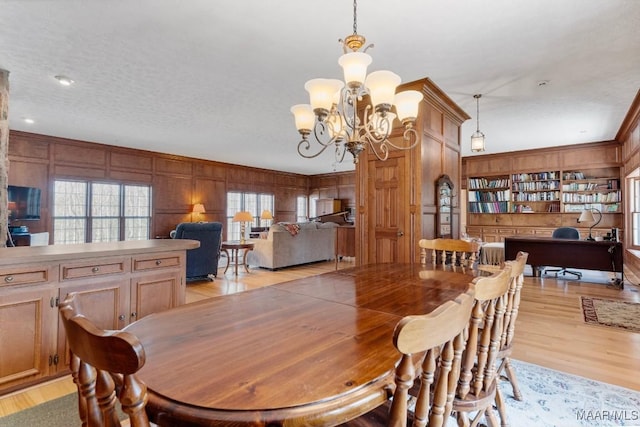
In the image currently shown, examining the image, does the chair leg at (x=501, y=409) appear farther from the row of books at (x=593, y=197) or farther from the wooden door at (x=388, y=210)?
the row of books at (x=593, y=197)

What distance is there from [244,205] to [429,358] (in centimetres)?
941

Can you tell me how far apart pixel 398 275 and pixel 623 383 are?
1.68 metres

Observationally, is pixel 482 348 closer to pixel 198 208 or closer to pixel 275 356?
pixel 275 356

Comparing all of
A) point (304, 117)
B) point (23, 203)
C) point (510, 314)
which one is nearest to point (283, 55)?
point (304, 117)

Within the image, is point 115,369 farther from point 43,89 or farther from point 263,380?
point 43,89

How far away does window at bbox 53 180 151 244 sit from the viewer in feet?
21.0

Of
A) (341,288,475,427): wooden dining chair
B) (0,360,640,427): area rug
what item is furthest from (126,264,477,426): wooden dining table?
(0,360,640,427): area rug

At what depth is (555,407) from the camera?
6.28 feet

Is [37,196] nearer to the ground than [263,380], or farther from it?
farther from it

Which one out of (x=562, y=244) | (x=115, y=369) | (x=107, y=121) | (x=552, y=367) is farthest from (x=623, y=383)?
(x=107, y=121)

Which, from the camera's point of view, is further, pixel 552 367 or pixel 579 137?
pixel 579 137

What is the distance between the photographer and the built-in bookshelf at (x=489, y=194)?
307 inches

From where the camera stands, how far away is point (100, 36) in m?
2.69

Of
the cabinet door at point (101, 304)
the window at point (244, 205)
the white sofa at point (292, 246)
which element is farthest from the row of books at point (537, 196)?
the cabinet door at point (101, 304)
